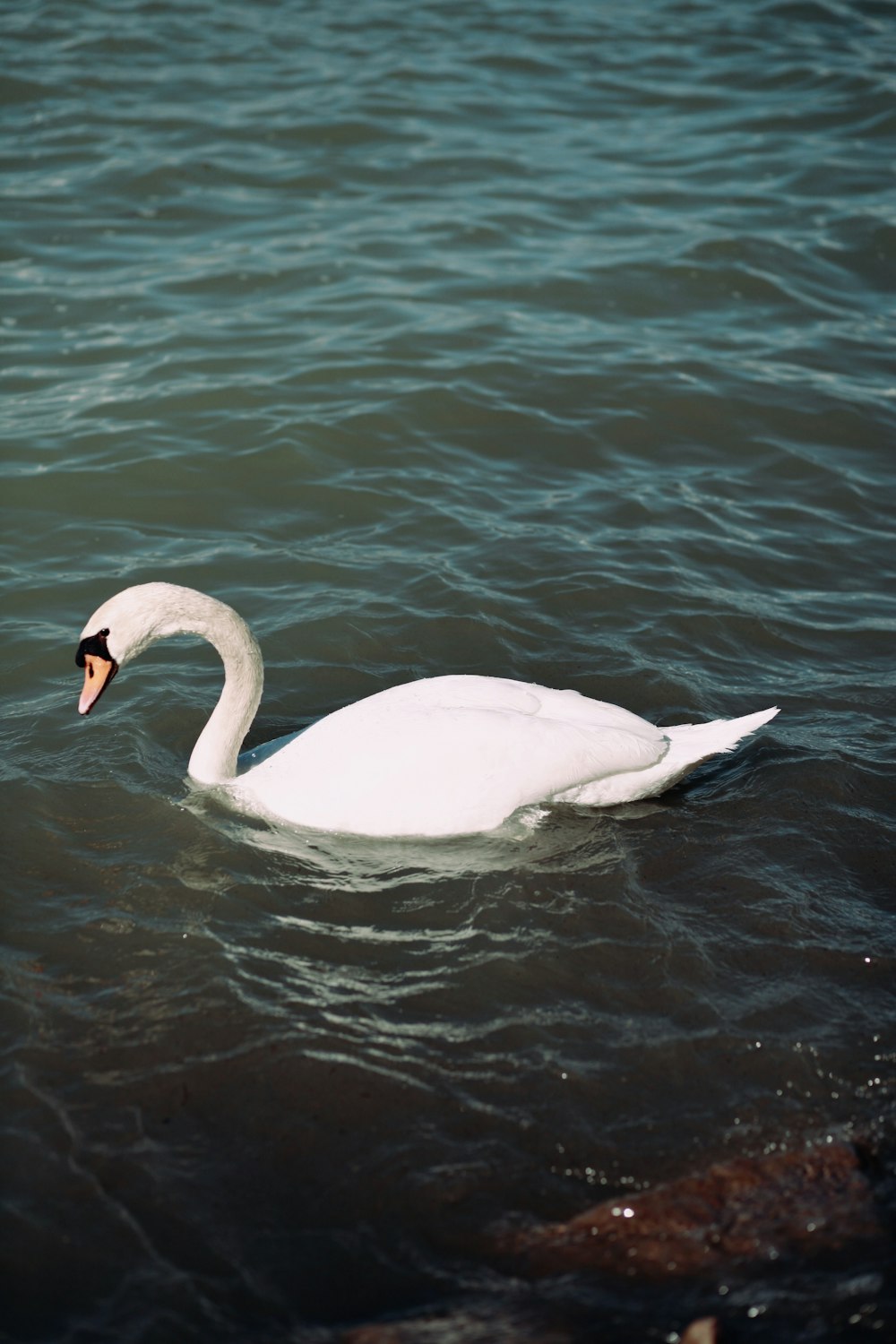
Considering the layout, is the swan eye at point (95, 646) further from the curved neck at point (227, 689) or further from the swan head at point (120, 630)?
the curved neck at point (227, 689)

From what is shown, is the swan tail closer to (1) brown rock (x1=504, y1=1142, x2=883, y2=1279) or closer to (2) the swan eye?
(1) brown rock (x1=504, y1=1142, x2=883, y2=1279)

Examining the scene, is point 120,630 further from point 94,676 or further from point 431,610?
point 431,610

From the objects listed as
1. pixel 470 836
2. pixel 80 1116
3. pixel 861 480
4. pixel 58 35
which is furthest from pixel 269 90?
pixel 80 1116

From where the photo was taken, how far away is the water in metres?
3.92

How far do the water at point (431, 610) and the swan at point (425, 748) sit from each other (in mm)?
173

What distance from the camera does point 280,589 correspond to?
752 centimetres

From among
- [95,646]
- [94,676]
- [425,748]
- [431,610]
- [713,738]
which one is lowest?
[431,610]

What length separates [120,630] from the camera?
5324 mm

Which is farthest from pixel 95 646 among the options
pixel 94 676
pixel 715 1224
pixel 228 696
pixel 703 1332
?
pixel 703 1332

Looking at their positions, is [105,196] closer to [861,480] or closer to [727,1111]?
[861,480]

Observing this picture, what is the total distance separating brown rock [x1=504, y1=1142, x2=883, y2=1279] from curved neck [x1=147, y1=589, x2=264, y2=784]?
2.66 meters

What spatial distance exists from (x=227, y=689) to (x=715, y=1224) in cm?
311

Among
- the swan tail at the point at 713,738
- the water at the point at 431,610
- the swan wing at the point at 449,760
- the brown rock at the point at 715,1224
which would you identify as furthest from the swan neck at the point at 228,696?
the brown rock at the point at 715,1224

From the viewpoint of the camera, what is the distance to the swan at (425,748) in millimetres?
5297
